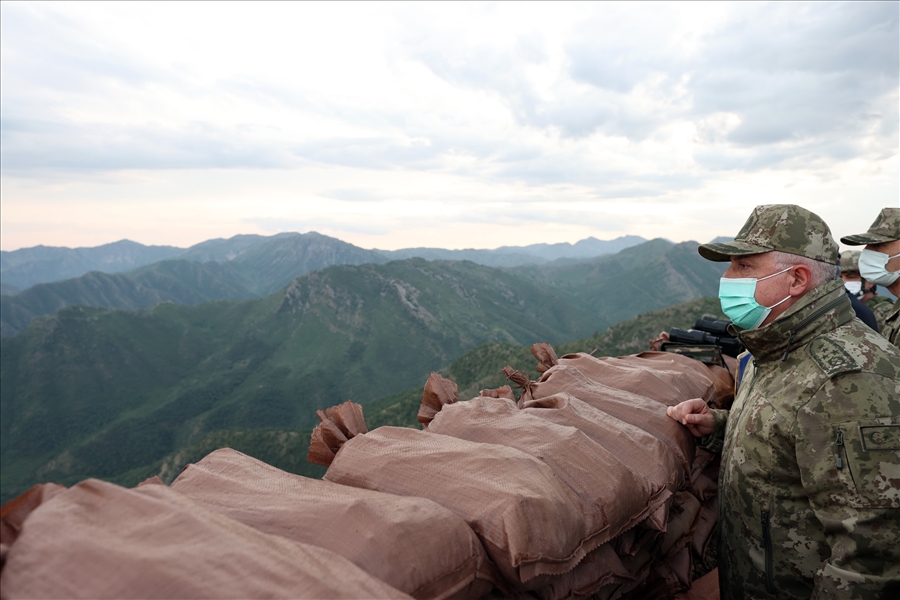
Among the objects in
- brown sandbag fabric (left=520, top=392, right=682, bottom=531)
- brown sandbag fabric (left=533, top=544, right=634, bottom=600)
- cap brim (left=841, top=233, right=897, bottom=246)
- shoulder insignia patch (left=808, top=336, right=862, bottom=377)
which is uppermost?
cap brim (left=841, top=233, right=897, bottom=246)

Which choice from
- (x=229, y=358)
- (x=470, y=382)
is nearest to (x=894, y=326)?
(x=470, y=382)

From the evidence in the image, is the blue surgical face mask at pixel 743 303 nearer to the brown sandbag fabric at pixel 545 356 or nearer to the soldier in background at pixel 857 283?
the brown sandbag fabric at pixel 545 356

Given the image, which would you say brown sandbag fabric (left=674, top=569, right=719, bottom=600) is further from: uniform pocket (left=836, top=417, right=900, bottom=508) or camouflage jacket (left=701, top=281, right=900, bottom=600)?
uniform pocket (left=836, top=417, right=900, bottom=508)

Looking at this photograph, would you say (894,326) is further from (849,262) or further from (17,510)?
(17,510)

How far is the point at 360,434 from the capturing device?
2426 mm

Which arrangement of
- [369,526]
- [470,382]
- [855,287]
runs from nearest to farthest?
[369,526]
[855,287]
[470,382]

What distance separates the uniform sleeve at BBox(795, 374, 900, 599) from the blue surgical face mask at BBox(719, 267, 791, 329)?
0.46m

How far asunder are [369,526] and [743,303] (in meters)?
1.88

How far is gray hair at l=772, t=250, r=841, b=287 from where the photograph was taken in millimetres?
2197

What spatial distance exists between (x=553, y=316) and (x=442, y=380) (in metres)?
138

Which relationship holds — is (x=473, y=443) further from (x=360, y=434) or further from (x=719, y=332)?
(x=719, y=332)

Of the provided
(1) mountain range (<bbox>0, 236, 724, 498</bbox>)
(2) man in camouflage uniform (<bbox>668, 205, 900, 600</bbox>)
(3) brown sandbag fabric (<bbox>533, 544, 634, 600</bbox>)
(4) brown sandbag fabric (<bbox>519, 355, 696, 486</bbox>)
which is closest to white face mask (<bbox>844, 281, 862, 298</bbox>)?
(4) brown sandbag fabric (<bbox>519, 355, 696, 486</bbox>)

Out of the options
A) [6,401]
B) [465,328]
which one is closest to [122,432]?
[6,401]

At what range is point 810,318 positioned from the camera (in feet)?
6.98
